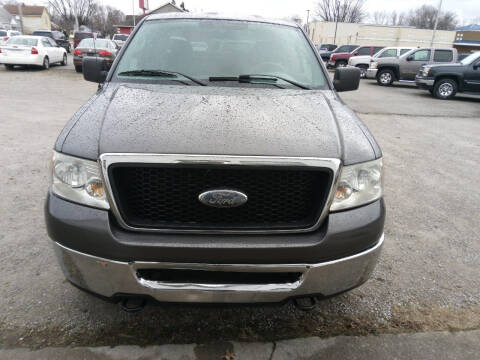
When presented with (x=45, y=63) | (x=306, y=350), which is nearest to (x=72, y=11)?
(x=45, y=63)

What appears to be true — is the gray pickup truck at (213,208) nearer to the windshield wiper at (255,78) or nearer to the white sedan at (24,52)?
the windshield wiper at (255,78)

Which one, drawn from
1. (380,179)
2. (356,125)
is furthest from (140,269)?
(356,125)

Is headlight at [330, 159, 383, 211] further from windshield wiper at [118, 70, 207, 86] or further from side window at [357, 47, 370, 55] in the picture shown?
A: side window at [357, 47, 370, 55]

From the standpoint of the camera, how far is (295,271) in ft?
6.03

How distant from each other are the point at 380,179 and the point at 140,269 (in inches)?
54.3

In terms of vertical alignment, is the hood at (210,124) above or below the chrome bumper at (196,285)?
above

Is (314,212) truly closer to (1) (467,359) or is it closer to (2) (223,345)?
(2) (223,345)

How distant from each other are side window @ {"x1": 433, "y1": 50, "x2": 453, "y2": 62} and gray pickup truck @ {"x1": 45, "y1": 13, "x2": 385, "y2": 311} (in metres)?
18.1

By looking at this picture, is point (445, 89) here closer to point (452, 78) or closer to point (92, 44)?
point (452, 78)

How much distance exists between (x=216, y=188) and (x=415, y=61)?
18.6m

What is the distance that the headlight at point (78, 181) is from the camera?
6.11ft

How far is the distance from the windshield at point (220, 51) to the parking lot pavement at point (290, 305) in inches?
64.3

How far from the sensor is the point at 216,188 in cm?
185

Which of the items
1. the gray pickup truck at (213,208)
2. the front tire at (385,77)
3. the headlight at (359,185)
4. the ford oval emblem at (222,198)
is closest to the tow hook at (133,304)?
the gray pickup truck at (213,208)
